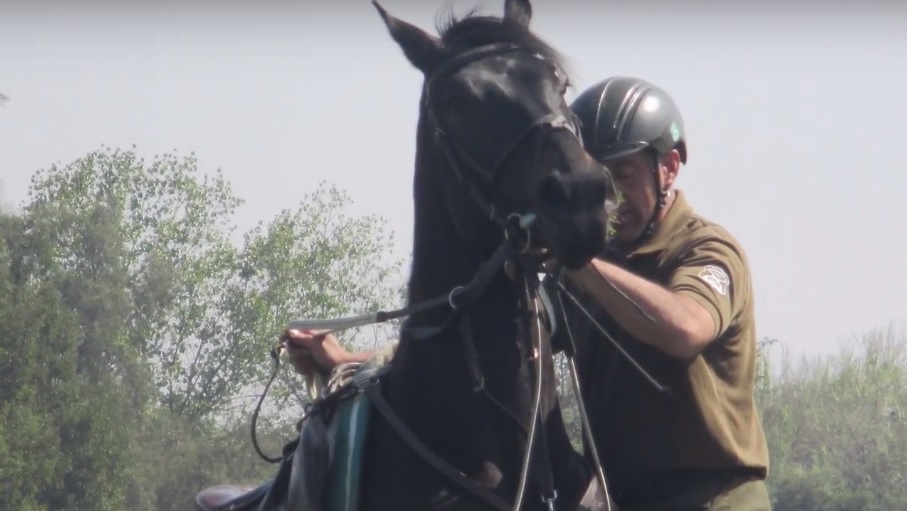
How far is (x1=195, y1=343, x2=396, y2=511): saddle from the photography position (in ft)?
16.4

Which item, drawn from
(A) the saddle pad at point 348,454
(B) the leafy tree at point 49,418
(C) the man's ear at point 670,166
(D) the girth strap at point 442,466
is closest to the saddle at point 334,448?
(A) the saddle pad at point 348,454

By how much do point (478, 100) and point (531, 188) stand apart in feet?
1.33

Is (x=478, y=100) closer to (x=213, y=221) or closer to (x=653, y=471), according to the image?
(x=653, y=471)

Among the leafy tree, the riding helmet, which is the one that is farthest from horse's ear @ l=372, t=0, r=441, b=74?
A: the leafy tree

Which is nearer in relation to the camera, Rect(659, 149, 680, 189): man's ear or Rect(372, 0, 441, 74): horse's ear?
Rect(372, 0, 441, 74): horse's ear

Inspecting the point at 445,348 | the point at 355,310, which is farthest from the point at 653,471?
the point at 355,310

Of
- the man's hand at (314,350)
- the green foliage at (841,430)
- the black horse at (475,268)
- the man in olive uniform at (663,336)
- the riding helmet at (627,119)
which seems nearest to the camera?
the black horse at (475,268)

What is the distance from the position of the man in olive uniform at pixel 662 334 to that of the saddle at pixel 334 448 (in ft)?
2.44

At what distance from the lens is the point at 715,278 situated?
17.3 feet

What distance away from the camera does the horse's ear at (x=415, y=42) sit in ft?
→ 16.8

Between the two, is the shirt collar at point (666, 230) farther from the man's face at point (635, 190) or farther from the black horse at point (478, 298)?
the black horse at point (478, 298)

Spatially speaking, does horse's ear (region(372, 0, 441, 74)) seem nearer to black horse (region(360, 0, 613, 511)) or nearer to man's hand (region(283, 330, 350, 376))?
black horse (region(360, 0, 613, 511))

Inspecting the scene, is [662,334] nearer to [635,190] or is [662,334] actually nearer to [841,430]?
[635,190]

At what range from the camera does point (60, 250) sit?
55.8 meters
